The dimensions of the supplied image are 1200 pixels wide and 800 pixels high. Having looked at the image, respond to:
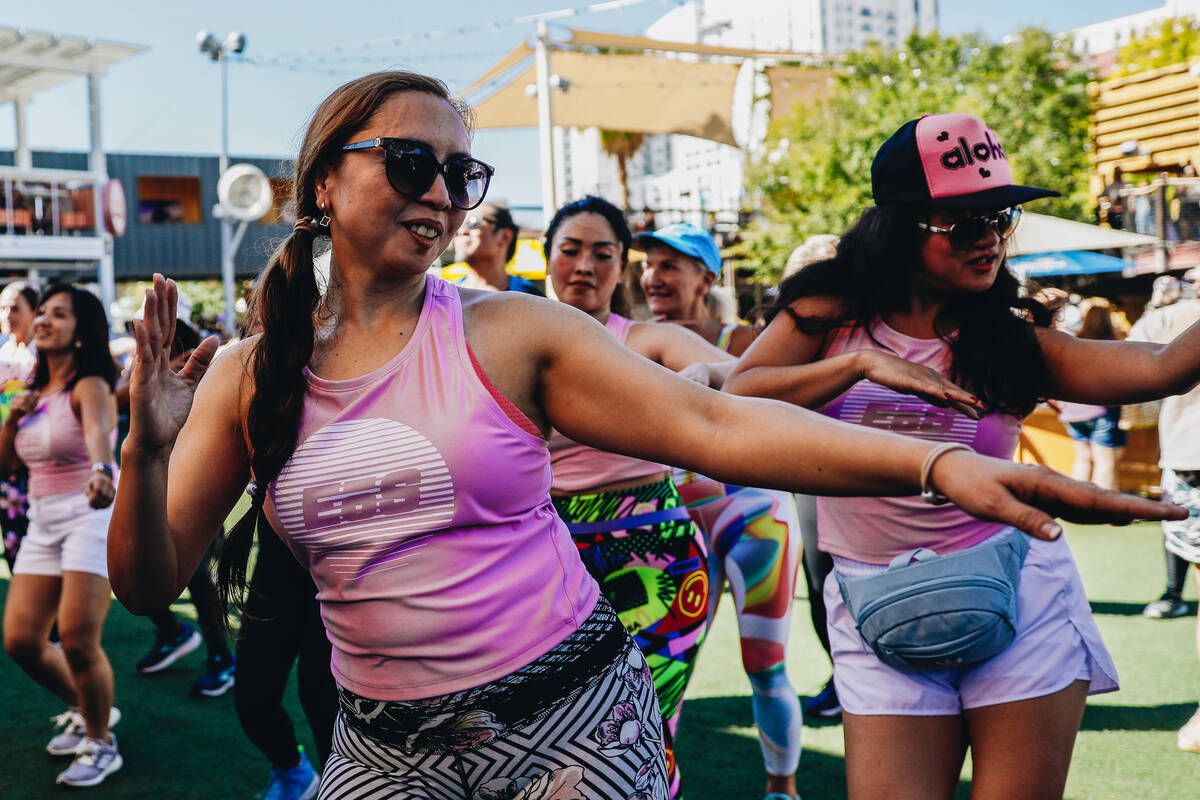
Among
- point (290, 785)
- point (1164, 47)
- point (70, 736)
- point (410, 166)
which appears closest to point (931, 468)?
point (410, 166)

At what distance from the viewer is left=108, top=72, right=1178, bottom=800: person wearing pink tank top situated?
5.56 ft

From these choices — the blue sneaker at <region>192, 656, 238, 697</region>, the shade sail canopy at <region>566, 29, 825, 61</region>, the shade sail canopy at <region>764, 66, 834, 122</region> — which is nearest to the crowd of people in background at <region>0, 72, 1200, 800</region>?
the blue sneaker at <region>192, 656, 238, 697</region>

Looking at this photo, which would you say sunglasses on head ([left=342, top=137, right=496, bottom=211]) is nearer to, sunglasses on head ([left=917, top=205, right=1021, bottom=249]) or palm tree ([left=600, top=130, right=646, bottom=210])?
sunglasses on head ([left=917, top=205, right=1021, bottom=249])

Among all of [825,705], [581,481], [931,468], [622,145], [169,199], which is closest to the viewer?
[931,468]

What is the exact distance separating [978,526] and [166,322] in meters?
1.85

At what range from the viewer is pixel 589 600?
72.9 inches

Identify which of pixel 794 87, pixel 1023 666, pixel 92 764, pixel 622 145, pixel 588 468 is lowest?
pixel 92 764

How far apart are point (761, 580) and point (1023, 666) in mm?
1766

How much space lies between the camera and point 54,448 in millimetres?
5227

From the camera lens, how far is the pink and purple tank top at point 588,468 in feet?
11.0

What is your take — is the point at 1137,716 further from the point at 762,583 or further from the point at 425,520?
the point at 425,520

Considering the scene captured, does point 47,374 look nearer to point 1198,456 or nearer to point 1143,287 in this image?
point 1198,456

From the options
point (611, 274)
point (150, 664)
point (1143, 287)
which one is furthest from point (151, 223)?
point (611, 274)

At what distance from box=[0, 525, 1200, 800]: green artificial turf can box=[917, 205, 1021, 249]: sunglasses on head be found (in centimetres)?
267
